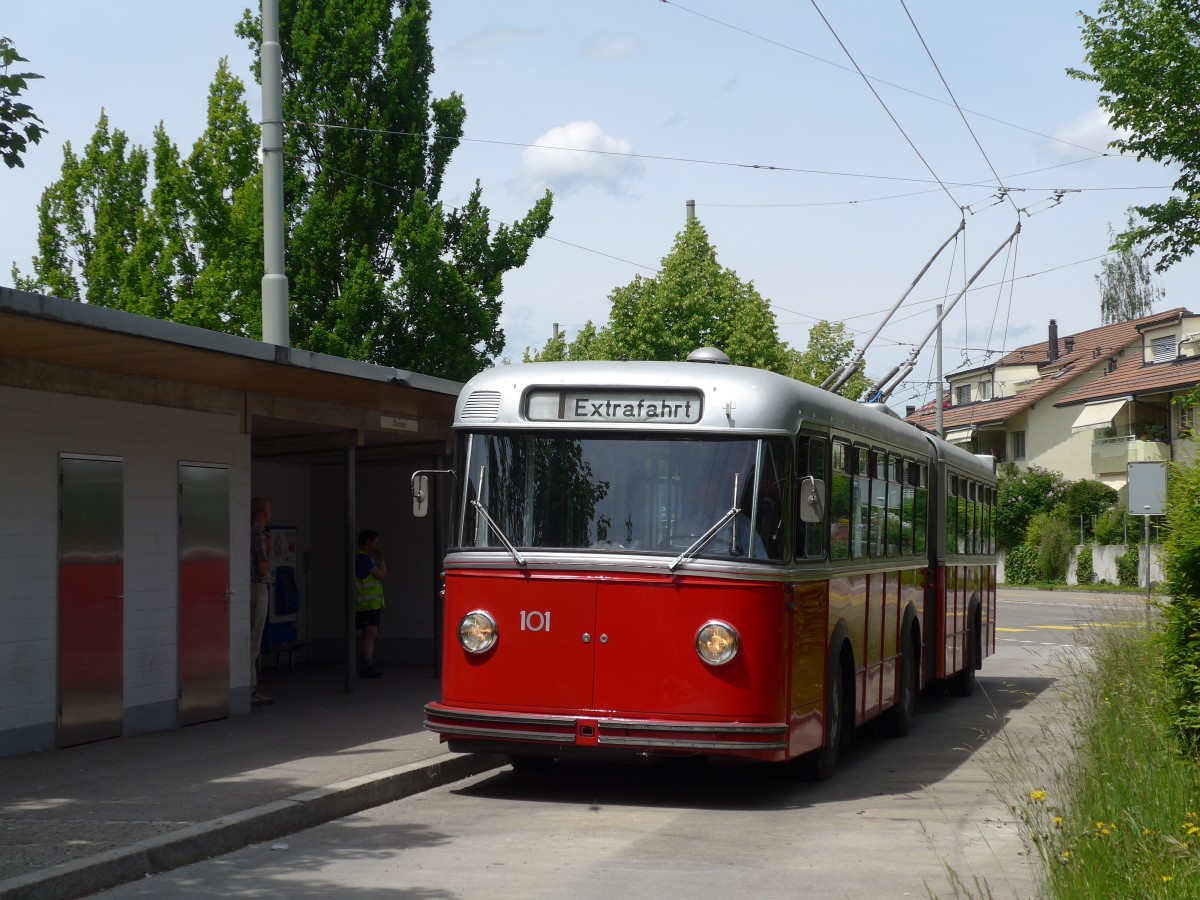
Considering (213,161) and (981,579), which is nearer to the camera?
(981,579)

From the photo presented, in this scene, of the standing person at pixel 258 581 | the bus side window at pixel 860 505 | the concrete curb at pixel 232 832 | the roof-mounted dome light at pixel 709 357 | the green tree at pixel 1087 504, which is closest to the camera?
the concrete curb at pixel 232 832

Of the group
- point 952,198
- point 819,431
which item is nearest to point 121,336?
point 819,431

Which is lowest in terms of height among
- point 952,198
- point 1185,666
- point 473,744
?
point 473,744

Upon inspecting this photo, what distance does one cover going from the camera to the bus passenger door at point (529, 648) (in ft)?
34.3

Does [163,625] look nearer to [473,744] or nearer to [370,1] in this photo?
[473,744]

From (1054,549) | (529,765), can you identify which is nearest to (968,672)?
(529,765)

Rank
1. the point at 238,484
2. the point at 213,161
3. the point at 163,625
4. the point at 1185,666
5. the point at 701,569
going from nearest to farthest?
the point at 1185,666, the point at 701,569, the point at 163,625, the point at 238,484, the point at 213,161

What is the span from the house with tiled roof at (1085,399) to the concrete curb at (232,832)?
51.2 m

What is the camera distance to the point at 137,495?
13.4 m

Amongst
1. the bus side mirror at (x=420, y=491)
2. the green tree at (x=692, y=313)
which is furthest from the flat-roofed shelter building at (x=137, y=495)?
the green tree at (x=692, y=313)

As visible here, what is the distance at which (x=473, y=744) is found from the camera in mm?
10727

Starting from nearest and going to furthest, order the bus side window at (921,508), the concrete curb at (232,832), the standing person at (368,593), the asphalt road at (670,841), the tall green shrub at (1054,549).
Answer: the concrete curb at (232,832)
the asphalt road at (670,841)
the bus side window at (921,508)
the standing person at (368,593)
the tall green shrub at (1054,549)

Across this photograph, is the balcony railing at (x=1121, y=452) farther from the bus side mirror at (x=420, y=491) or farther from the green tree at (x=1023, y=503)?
the bus side mirror at (x=420, y=491)

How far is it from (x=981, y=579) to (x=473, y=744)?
40.2 ft
